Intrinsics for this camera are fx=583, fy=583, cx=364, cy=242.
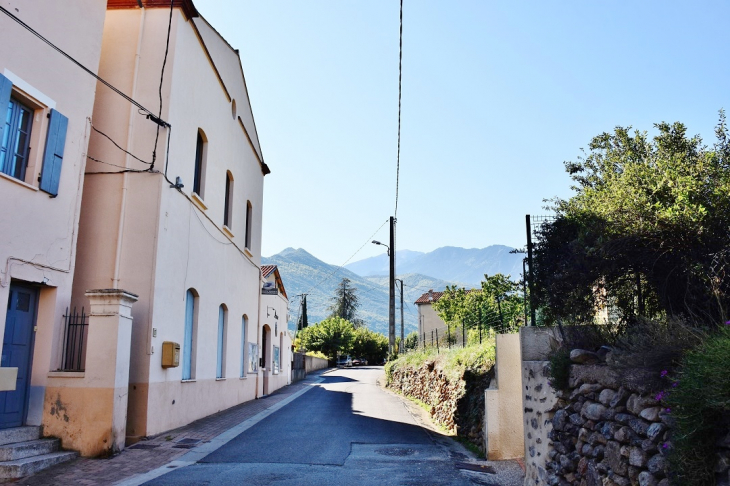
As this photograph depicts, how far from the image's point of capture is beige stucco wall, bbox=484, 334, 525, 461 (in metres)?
9.99

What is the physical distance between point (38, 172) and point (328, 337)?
2312 inches

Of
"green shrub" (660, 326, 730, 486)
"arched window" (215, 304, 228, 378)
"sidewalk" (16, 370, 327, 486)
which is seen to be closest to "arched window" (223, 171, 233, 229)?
"arched window" (215, 304, 228, 378)

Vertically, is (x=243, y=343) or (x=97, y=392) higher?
(x=243, y=343)

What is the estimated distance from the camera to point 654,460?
4.58m

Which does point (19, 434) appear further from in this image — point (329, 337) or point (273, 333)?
point (329, 337)

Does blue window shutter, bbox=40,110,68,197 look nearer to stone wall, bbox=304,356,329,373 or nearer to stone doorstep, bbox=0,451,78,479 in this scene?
stone doorstep, bbox=0,451,78,479

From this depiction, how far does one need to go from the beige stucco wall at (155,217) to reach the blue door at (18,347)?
2.07 meters

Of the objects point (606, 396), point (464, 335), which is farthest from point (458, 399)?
point (606, 396)

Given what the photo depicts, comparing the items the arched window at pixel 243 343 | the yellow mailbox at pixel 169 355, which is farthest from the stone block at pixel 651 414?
the arched window at pixel 243 343

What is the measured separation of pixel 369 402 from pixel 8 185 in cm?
1417

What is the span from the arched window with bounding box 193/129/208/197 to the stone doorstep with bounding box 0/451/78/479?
24.5 feet

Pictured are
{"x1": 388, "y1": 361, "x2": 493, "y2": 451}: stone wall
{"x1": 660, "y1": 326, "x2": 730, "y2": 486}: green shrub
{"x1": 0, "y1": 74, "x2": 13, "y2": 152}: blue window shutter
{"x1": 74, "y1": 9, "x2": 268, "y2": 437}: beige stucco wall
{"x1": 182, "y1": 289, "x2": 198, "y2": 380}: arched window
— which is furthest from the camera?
{"x1": 182, "y1": 289, "x2": 198, "y2": 380}: arched window

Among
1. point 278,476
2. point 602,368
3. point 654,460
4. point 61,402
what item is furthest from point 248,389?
point 654,460

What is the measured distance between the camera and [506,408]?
10.1 meters
